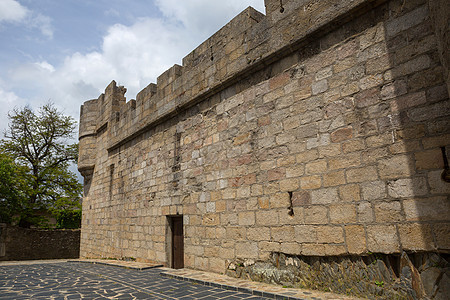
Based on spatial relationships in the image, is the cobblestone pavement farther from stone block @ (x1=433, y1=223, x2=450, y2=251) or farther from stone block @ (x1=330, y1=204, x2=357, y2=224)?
stone block @ (x1=433, y1=223, x2=450, y2=251)

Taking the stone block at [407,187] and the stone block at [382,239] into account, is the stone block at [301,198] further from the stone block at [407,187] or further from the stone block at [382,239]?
the stone block at [407,187]

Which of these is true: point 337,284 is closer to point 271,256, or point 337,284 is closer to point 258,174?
point 271,256

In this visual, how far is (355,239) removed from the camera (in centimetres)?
353

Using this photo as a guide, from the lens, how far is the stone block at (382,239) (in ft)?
10.6

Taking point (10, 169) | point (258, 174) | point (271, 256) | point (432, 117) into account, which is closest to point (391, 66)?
point (432, 117)

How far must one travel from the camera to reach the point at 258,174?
15.7 feet

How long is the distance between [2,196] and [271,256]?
15.5m

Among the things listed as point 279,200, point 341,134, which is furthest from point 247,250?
point 341,134

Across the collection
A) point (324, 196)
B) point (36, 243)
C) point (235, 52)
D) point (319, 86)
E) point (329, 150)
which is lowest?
point (36, 243)

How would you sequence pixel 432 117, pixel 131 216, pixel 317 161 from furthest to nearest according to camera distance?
pixel 131 216 < pixel 317 161 < pixel 432 117

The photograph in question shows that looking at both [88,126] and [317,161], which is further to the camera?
[88,126]

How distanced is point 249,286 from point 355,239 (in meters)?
1.58

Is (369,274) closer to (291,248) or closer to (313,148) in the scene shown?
(291,248)

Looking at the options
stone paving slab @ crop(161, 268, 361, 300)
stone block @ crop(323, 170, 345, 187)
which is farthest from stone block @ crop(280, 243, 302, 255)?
stone block @ crop(323, 170, 345, 187)
